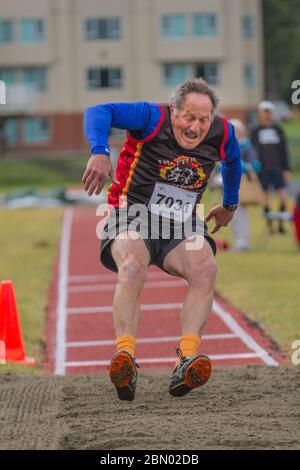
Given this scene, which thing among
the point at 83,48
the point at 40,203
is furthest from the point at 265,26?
the point at 40,203

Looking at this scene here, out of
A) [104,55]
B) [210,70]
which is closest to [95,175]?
[104,55]

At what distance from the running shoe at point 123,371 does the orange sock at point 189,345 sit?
0.43m

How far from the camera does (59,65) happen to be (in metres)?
68.4

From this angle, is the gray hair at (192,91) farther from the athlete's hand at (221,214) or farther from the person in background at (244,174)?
the person in background at (244,174)

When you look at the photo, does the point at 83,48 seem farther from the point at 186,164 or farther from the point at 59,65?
the point at 186,164

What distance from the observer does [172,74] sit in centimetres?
6938

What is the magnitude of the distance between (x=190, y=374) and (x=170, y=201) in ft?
3.78

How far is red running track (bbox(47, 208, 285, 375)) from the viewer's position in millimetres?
8938

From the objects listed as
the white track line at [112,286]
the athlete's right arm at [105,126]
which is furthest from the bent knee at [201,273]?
the white track line at [112,286]

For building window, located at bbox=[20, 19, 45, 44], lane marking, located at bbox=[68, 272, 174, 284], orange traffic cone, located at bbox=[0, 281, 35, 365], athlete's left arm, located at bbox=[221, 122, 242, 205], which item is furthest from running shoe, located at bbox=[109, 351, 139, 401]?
building window, located at bbox=[20, 19, 45, 44]

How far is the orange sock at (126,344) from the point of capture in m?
6.47

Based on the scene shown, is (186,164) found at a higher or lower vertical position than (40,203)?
lower

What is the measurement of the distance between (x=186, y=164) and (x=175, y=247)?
525mm

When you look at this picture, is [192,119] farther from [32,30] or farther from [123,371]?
[32,30]
